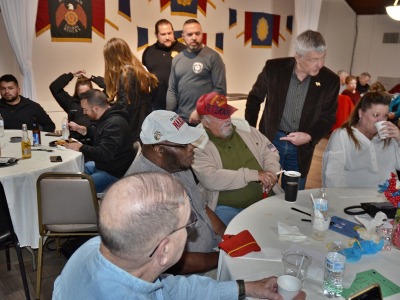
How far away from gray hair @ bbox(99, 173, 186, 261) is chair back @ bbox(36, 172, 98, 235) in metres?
1.48

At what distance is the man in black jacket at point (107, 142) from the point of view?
3031mm

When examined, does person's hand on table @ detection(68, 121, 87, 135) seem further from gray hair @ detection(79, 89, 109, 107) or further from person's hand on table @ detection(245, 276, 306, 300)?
person's hand on table @ detection(245, 276, 306, 300)

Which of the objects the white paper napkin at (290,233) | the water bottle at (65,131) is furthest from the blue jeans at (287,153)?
the water bottle at (65,131)

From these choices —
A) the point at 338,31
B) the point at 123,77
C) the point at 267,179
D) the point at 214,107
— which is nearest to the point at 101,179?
the point at 123,77

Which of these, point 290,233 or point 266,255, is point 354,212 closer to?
point 290,233

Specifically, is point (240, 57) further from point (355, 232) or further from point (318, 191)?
point (355, 232)

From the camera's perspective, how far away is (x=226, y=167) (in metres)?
2.46

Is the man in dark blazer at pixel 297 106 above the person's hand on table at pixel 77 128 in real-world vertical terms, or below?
above

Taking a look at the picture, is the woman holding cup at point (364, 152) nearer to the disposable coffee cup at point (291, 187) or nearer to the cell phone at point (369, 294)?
the disposable coffee cup at point (291, 187)

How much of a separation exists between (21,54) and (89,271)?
4.54 m

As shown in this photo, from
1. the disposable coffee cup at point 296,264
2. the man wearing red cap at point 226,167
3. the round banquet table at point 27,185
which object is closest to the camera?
the disposable coffee cup at point 296,264

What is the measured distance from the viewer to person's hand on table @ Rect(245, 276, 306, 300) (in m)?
1.30

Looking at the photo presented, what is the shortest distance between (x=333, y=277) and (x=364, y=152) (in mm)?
1412

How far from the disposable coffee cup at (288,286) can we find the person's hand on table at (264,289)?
2 cm
